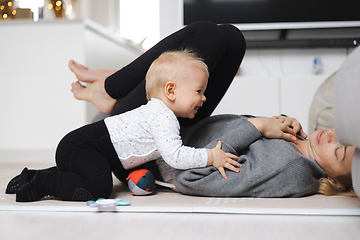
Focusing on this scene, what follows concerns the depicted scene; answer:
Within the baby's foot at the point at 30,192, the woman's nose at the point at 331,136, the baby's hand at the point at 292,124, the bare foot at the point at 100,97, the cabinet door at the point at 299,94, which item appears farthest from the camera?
the cabinet door at the point at 299,94

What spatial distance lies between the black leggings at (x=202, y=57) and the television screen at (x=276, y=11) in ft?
5.09

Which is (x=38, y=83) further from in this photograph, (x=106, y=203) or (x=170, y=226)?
(x=170, y=226)

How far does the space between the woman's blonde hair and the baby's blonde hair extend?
41cm

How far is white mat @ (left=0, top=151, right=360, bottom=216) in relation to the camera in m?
0.76

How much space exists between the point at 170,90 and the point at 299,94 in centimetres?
176

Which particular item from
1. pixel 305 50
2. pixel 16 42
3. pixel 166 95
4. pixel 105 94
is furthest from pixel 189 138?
pixel 305 50

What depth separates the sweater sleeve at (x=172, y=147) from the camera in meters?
0.87

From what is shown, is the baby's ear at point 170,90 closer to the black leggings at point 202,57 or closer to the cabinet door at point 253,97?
the black leggings at point 202,57

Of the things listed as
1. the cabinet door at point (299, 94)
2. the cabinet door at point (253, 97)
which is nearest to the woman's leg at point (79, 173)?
the cabinet door at point (253, 97)

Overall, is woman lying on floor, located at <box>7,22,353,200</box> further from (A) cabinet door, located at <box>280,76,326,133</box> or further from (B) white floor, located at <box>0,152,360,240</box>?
(A) cabinet door, located at <box>280,76,326,133</box>

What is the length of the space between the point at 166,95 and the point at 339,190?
0.51 meters

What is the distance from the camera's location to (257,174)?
2.90 ft

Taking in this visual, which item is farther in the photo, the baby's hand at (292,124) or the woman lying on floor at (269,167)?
the baby's hand at (292,124)

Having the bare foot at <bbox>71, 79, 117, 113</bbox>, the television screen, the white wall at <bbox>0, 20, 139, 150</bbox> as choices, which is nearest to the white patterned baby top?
the bare foot at <bbox>71, 79, 117, 113</bbox>
